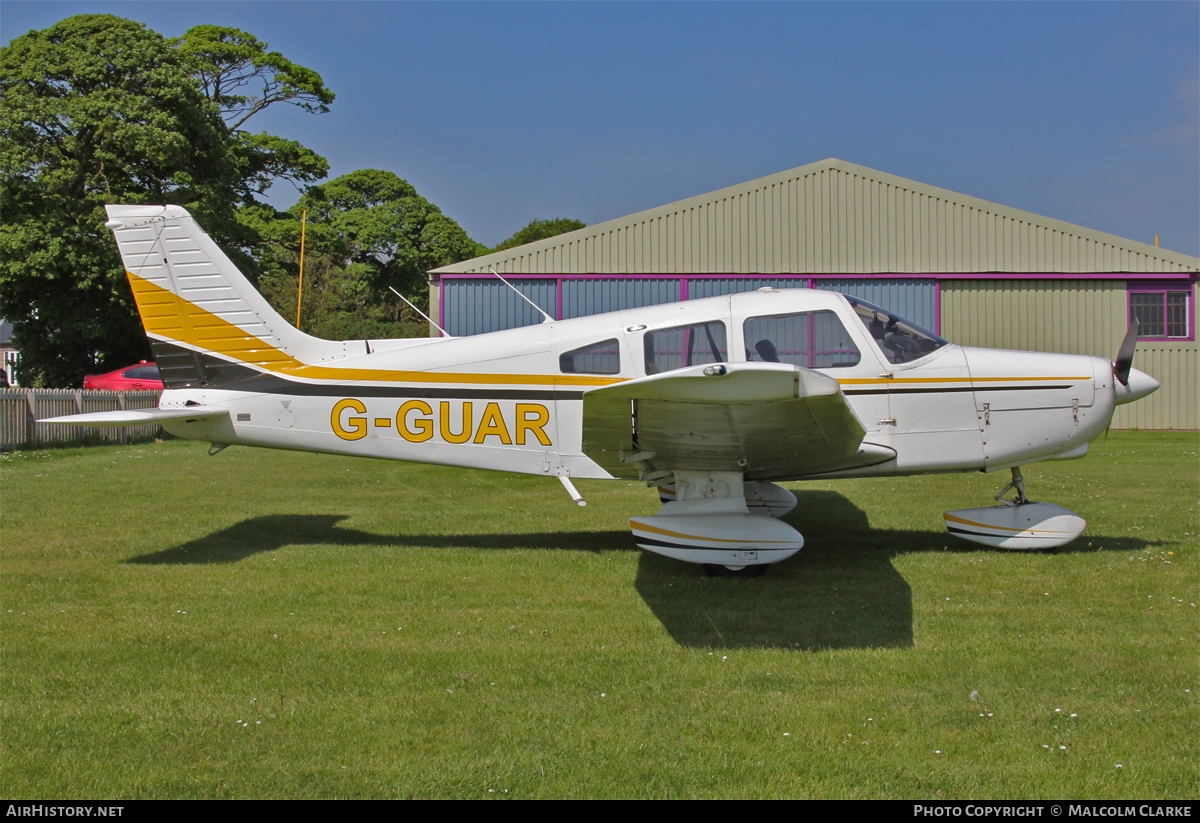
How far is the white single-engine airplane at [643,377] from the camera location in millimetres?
5973

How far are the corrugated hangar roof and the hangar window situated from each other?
5.87 ft

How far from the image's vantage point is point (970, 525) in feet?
22.2

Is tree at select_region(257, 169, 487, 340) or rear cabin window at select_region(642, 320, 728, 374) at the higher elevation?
tree at select_region(257, 169, 487, 340)

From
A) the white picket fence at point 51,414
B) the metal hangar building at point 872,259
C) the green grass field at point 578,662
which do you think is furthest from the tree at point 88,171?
the green grass field at point 578,662

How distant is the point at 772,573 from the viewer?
6.37 metres

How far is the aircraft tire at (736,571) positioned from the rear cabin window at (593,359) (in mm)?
1720

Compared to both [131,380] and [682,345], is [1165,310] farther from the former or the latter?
[131,380]

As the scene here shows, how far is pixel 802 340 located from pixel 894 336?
0.80 metres

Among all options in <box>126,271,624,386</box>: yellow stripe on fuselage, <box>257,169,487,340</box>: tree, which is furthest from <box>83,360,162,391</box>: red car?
<box>126,271,624,386</box>: yellow stripe on fuselage

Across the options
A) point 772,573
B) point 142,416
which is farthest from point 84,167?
point 772,573

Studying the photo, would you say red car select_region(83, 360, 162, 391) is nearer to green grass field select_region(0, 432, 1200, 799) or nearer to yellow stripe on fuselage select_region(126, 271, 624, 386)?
green grass field select_region(0, 432, 1200, 799)

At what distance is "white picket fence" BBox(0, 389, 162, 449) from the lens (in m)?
14.2
